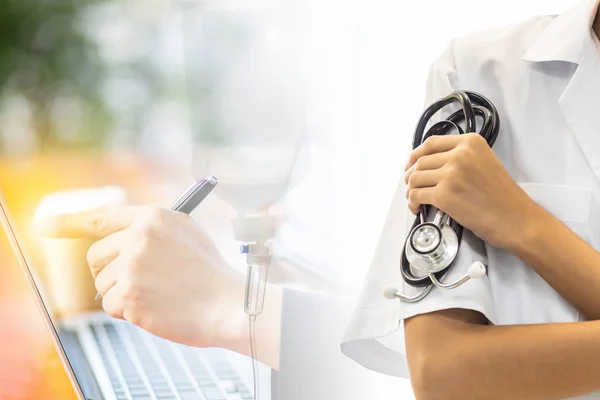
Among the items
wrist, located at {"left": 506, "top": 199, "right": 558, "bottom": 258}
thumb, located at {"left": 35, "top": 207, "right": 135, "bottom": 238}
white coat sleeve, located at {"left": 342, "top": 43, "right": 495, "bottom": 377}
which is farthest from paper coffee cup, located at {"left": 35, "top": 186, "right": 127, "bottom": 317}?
wrist, located at {"left": 506, "top": 199, "right": 558, "bottom": 258}

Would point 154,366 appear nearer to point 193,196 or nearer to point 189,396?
point 189,396

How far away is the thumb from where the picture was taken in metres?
1.29

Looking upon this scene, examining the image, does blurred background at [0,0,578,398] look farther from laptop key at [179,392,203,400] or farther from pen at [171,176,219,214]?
laptop key at [179,392,203,400]

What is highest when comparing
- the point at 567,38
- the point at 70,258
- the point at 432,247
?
the point at 567,38

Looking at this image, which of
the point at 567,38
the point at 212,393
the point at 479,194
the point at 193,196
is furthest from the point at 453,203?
the point at 212,393

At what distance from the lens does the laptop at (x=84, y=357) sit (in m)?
1.30

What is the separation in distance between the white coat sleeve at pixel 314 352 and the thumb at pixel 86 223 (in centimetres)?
36

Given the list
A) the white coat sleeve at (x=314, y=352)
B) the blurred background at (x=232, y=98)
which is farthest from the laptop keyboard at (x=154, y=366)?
the blurred background at (x=232, y=98)

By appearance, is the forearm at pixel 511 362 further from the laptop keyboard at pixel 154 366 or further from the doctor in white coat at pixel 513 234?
the laptop keyboard at pixel 154 366

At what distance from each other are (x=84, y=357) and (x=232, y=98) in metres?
0.59

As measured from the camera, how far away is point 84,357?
1320 mm

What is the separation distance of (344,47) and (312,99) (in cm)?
14

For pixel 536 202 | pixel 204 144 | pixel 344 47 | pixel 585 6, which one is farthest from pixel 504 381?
pixel 344 47

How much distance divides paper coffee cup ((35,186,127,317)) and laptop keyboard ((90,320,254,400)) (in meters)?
0.06
